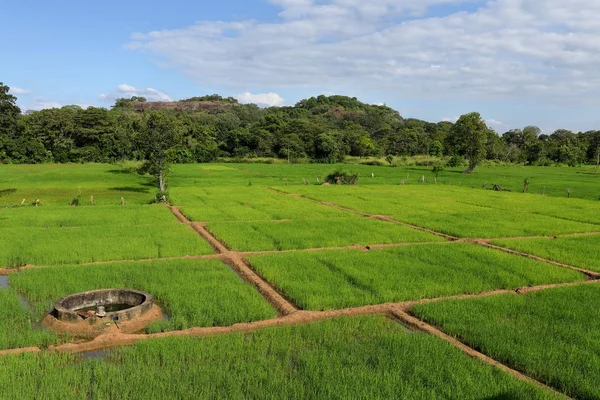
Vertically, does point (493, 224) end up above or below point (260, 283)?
above

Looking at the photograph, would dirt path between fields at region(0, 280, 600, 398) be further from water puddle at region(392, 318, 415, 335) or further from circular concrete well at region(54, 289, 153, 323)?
circular concrete well at region(54, 289, 153, 323)

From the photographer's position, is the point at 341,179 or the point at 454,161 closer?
the point at 341,179

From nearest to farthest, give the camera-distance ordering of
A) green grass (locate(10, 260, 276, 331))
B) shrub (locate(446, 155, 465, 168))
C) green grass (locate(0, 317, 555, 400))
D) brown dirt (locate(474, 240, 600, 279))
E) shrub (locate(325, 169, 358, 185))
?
green grass (locate(0, 317, 555, 400))
green grass (locate(10, 260, 276, 331))
brown dirt (locate(474, 240, 600, 279))
shrub (locate(325, 169, 358, 185))
shrub (locate(446, 155, 465, 168))

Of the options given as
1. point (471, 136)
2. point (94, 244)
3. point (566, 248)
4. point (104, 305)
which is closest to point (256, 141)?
point (471, 136)

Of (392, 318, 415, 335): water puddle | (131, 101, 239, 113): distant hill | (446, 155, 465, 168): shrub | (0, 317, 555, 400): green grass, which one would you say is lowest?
(392, 318, 415, 335): water puddle

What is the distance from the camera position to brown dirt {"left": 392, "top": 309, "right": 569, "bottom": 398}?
533 centimetres

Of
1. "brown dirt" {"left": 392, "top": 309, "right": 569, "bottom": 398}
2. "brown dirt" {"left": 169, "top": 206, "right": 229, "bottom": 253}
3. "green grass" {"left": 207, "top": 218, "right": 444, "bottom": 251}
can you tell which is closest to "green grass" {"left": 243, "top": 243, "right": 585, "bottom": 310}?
"brown dirt" {"left": 392, "top": 309, "right": 569, "bottom": 398}

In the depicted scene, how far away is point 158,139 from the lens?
2675 centimetres

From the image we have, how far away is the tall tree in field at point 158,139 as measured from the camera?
2656 cm

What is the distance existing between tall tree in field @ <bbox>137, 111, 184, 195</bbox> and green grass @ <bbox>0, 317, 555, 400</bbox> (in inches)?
850

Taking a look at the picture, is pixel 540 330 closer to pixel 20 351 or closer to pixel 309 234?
pixel 20 351

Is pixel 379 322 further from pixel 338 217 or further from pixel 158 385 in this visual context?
pixel 338 217

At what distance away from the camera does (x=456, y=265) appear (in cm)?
1053

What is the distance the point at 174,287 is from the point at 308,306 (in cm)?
261
